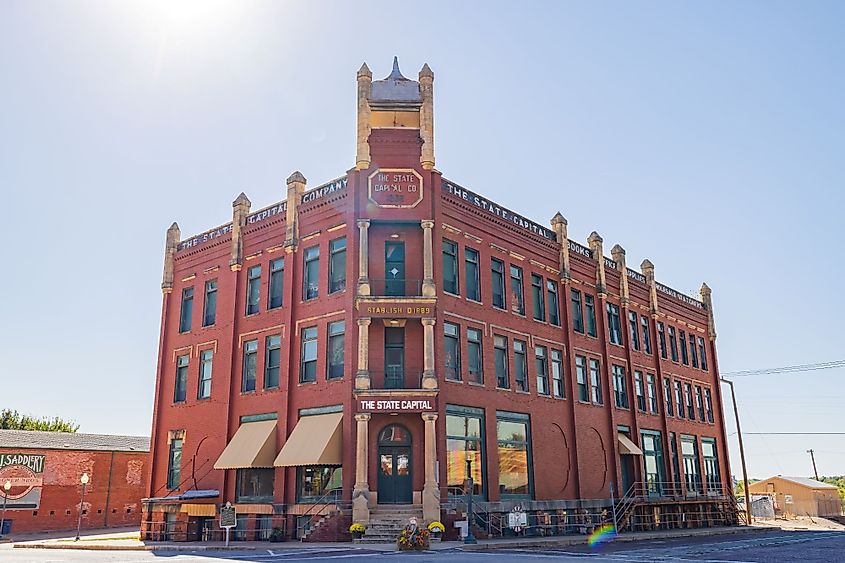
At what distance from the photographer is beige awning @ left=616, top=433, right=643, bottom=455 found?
38.7m

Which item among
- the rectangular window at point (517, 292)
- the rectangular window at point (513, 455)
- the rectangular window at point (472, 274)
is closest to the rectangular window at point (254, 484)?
the rectangular window at point (513, 455)

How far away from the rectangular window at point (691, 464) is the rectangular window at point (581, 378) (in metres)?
11.2

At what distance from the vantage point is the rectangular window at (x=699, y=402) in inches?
1927

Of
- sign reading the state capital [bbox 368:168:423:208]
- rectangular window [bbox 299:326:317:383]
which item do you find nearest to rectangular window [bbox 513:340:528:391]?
sign reading the state capital [bbox 368:168:423:208]

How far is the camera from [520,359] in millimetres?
34969

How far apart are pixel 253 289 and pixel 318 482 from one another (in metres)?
10.2

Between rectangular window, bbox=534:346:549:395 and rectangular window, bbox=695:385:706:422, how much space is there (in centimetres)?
1759

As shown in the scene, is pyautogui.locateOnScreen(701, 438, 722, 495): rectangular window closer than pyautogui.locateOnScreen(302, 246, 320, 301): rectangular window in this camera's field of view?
No

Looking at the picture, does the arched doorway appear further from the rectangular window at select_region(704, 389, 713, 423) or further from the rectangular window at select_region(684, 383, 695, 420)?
the rectangular window at select_region(704, 389, 713, 423)

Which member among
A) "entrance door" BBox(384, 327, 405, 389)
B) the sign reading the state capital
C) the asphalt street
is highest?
the sign reading the state capital

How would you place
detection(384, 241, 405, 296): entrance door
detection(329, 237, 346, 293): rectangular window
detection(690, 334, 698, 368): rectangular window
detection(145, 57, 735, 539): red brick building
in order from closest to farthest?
detection(145, 57, 735, 539): red brick building < detection(384, 241, 405, 296): entrance door < detection(329, 237, 346, 293): rectangular window < detection(690, 334, 698, 368): rectangular window

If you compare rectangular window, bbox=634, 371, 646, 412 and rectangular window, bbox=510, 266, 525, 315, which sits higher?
rectangular window, bbox=510, 266, 525, 315

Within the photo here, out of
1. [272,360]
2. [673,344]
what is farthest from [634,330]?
[272,360]

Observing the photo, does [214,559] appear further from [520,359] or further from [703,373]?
[703,373]
